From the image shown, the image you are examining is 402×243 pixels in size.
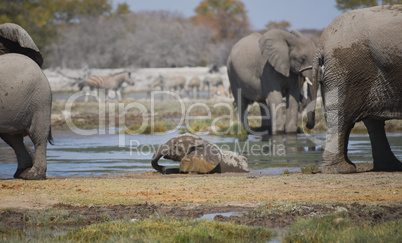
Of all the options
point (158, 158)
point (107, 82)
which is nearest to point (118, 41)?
point (107, 82)

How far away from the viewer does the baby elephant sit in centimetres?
1124

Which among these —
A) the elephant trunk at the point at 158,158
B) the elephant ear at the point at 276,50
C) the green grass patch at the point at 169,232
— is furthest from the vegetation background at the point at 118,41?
the green grass patch at the point at 169,232

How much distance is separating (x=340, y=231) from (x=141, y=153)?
9.34 meters

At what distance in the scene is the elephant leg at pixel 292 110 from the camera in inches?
709

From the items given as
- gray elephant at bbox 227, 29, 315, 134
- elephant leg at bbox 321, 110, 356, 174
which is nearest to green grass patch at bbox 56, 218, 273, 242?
elephant leg at bbox 321, 110, 356, 174

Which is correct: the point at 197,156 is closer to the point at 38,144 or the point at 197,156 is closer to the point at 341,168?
the point at 341,168

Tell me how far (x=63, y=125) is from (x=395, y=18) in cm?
1546

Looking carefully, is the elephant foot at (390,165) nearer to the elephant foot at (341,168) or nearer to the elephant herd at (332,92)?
the elephant herd at (332,92)

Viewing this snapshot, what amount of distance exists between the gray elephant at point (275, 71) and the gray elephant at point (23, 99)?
847 cm

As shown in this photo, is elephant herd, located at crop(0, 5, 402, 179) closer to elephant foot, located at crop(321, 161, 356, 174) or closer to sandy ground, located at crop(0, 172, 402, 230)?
elephant foot, located at crop(321, 161, 356, 174)

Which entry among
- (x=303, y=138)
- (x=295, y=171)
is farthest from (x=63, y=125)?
(x=295, y=171)

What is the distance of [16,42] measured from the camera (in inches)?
415

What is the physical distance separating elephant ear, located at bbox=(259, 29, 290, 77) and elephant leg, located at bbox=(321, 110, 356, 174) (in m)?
7.44

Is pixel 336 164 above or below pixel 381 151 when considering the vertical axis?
below
